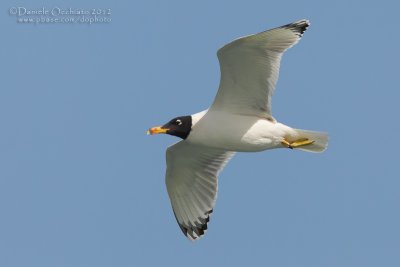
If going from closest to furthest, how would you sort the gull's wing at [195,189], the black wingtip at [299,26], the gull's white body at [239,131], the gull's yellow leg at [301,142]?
the black wingtip at [299,26], the gull's white body at [239,131], the gull's yellow leg at [301,142], the gull's wing at [195,189]

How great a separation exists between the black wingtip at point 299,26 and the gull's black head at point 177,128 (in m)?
1.76

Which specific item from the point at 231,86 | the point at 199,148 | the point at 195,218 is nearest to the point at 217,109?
the point at 231,86

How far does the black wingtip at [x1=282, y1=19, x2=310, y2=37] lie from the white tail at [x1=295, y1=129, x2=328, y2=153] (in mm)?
1353

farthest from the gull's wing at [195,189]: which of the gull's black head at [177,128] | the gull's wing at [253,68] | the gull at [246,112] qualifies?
the gull's wing at [253,68]

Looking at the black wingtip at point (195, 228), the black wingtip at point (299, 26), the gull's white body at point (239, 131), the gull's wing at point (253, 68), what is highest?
the black wingtip at point (299, 26)

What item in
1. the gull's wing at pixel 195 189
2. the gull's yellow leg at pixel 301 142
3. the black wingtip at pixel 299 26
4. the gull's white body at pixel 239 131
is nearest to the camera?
the black wingtip at pixel 299 26

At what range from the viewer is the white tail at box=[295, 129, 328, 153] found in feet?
36.1

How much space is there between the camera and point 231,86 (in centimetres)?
1079

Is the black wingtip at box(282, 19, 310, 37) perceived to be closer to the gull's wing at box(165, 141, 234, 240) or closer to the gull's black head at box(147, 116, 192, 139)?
the gull's black head at box(147, 116, 192, 139)

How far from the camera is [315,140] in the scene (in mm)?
11141

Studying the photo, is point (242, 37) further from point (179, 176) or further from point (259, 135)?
point (179, 176)

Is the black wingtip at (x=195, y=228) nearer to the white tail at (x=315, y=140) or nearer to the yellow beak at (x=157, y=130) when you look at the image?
the yellow beak at (x=157, y=130)

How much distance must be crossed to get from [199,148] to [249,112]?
1175 mm

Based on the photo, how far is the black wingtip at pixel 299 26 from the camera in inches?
403
